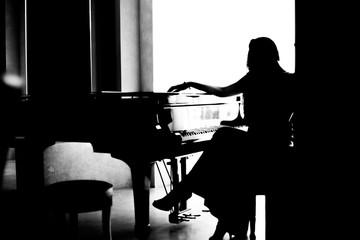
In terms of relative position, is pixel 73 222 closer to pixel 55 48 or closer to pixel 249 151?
pixel 249 151

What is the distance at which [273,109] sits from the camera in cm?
282

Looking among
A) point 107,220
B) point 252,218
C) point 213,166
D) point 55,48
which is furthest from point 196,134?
point 55,48

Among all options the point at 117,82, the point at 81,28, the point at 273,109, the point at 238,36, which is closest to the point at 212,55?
the point at 238,36

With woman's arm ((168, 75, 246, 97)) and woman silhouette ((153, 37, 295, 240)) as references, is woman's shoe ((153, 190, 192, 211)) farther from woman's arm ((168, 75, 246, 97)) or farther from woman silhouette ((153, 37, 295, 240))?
woman's arm ((168, 75, 246, 97))

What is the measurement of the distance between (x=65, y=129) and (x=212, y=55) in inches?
112

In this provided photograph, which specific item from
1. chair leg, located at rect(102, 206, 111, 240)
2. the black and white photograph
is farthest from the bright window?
chair leg, located at rect(102, 206, 111, 240)

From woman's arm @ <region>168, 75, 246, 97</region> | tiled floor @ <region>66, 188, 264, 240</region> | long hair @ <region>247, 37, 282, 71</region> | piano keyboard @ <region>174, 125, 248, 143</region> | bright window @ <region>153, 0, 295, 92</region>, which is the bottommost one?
tiled floor @ <region>66, 188, 264, 240</region>

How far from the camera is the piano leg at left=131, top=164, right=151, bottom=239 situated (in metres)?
2.78

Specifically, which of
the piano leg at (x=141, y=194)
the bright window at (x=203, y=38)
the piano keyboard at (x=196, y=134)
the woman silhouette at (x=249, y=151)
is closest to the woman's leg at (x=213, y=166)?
the woman silhouette at (x=249, y=151)

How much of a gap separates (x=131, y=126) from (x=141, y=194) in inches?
18.2

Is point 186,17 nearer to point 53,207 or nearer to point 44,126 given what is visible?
point 44,126

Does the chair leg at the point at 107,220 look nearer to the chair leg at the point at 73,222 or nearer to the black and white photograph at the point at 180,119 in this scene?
the black and white photograph at the point at 180,119

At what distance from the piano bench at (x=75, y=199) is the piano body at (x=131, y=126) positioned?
23 centimetres

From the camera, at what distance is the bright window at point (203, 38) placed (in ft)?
17.1
